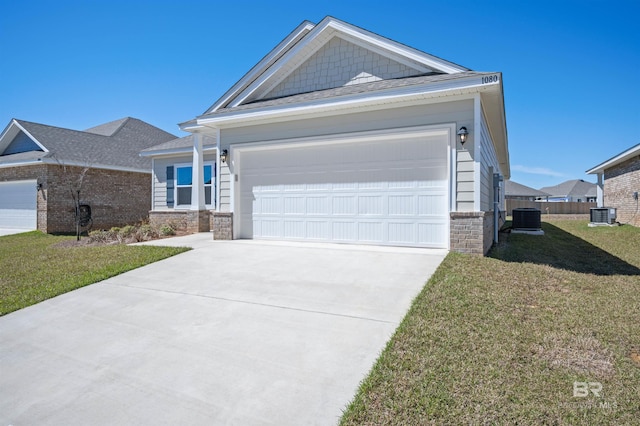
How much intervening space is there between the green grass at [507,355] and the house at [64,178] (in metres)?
14.5

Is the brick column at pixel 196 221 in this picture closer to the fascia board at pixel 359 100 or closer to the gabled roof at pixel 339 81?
the gabled roof at pixel 339 81

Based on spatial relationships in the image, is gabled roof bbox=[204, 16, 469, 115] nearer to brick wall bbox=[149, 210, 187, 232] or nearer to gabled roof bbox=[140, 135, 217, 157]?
gabled roof bbox=[140, 135, 217, 157]

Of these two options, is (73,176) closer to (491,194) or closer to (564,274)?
(491,194)

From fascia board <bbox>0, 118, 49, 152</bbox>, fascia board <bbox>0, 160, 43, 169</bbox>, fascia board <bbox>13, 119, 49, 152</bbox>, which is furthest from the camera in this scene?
fascia board <bbox>0, 118, 49, 152</bbox>

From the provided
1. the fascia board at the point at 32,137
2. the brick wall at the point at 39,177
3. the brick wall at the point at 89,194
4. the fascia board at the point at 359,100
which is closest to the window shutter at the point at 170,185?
the brick wall at the point at 89,194

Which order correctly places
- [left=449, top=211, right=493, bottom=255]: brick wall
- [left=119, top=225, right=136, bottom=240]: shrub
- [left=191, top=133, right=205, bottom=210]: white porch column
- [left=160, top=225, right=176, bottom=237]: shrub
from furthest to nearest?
1. [left=191, top=133, right=205, bottom=210]: white porch column
2. [left=160, top=225, right=176, bottom=237]: shrub
3. [left=119, top=225, right=136, bottom=240]: shrub
4. [left=449, top=211, right=493, bottom=255]: brick wall

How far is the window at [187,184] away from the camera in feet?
44.4

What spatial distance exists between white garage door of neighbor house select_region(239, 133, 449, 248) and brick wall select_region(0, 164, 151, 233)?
28.3 ft

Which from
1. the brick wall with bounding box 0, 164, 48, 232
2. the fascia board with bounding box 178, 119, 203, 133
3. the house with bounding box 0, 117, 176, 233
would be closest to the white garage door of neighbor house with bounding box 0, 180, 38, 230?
the house with bounding box 0, 117, 176, 233

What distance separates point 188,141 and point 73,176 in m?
5.42

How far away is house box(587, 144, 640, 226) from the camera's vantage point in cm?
1641

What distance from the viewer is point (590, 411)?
221 cm

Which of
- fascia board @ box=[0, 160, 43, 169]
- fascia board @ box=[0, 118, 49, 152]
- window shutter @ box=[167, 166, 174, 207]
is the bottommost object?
window shutter @ box=[167, 166, 174, 207]

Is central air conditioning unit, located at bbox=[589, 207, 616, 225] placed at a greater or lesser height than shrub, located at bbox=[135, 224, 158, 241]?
greater
